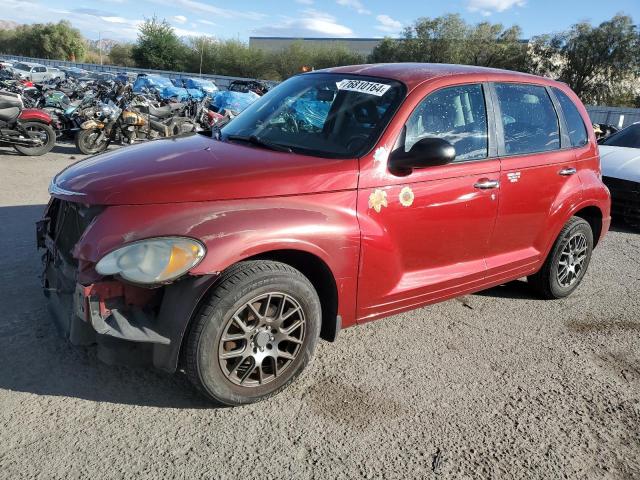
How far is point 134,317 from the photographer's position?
2.58 meters

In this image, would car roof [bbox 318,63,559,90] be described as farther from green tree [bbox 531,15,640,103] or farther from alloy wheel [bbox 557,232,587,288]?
green tree [bbox 531,15,640,103]

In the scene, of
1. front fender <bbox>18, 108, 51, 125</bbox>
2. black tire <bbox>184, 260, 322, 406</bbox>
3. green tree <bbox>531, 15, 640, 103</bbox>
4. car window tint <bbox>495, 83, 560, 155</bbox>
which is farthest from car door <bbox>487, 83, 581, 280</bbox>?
green tree <bbox>531, 15, 640, 103</bbox>

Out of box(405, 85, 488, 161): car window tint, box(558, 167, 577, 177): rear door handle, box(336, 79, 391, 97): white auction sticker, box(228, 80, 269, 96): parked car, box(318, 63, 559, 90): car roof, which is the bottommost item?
box(228, 80, 269, 96): parked car

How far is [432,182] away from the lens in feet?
11.0

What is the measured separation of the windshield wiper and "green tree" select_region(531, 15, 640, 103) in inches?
1864

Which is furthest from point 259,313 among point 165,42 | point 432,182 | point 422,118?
point 165,42

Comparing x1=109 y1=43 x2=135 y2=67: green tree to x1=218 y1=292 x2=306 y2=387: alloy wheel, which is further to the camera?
x1=109 y1=43 x2=135 y2=67: green tree

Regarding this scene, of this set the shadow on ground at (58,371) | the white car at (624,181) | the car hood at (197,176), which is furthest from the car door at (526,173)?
the white car at (624,181)

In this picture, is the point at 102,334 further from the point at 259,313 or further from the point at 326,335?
the point at 326,335

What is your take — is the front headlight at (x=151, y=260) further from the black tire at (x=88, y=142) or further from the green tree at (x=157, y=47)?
the green tree at (x=157, y=47)

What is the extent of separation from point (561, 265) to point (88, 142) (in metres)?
9.46

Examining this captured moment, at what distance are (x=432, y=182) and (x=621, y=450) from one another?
5.82 feet

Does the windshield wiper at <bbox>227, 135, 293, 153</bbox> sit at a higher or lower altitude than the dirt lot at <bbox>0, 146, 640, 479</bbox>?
higher

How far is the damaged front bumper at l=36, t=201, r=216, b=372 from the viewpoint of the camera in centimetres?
251
